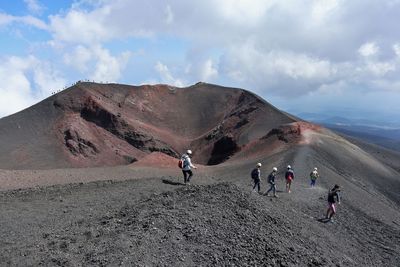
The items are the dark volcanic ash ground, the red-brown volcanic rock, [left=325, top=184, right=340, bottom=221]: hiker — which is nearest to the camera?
the dark volcanic ash ground

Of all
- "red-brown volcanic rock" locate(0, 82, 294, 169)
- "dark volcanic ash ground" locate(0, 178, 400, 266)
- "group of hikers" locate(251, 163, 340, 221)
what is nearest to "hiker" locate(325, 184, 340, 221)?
"group of hikers" locate(251, 163, 340, 221)

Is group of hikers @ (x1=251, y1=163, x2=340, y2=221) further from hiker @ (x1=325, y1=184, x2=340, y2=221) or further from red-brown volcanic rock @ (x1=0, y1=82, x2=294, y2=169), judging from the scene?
red-brown volcanic rock @ (x1=0, y1=82, x2=294, y2=169)

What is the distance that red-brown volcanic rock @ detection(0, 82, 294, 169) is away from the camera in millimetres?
50725

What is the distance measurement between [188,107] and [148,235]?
2438 inches

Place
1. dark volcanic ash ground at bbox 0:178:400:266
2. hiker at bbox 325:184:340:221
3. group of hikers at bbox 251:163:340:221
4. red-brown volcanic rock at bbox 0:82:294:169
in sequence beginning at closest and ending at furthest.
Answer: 1. dark volcanic ash ground at bbox 0:178:400:266
2. hiker at bbox 325:184:340:221
3. group of hikers at bbox 251:163:340:221
4. red-brown volcanic rock at bbox 0:82:294:169

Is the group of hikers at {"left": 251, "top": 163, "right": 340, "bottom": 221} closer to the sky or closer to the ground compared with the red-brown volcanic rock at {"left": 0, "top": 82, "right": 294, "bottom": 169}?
closer to the ground

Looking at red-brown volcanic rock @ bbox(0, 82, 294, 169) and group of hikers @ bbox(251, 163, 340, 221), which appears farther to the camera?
red-brown volcanic rock @ bbox(0, 82, 294, 169)

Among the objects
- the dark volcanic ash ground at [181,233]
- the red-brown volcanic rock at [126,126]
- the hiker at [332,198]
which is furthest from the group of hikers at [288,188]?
the red-brown volcanic rock at [126,126]

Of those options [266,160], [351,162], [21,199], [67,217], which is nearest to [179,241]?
[67,217]

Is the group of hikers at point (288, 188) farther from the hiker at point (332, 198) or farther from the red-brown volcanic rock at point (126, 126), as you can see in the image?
the red-brown volcanic rock at point (126, 126)

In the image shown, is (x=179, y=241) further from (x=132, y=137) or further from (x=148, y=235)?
(x=132, y=137)

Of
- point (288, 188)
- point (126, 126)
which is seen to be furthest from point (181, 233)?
point (126, 126)

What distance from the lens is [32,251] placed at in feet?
46.9

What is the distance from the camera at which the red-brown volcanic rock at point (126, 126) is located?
50725 millimetres
